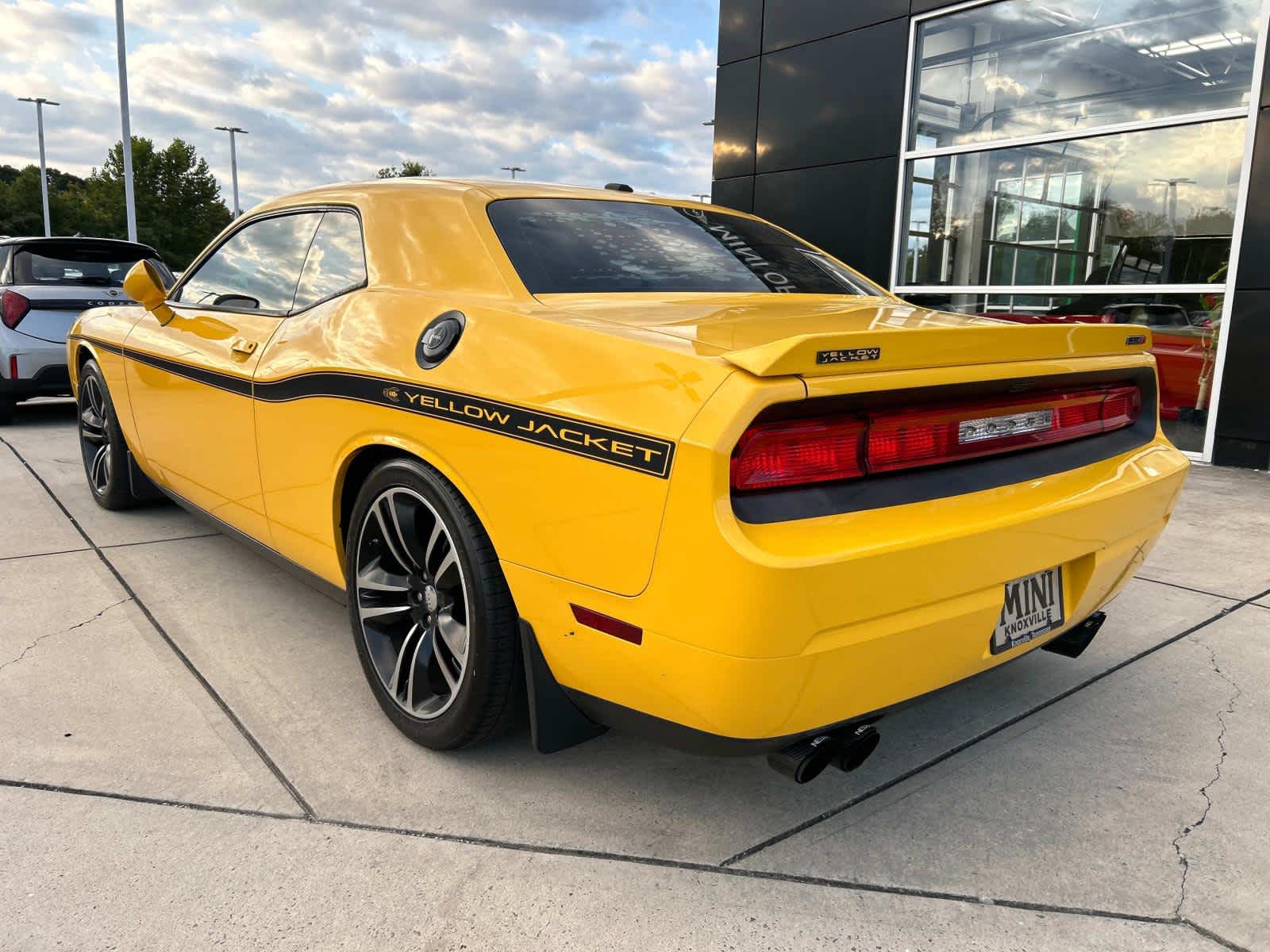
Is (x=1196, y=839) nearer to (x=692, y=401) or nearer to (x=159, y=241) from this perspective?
(x=692, y=401)

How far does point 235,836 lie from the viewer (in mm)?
2008

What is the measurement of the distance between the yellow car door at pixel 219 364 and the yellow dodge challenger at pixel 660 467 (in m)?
0.04

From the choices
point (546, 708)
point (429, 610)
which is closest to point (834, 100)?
point (429, 610)

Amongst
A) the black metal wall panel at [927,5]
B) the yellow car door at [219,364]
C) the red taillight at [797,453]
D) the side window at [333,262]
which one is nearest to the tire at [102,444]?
the yellow car door at [219,364]

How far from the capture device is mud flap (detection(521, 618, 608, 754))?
6.54ft

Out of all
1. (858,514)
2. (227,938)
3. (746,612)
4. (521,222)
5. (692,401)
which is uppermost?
(521,222)

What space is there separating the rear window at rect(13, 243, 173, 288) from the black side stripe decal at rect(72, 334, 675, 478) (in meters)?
5.75

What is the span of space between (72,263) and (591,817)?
24.5 feet

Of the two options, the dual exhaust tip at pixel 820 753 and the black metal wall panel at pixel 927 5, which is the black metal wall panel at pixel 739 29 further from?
the dual exhaust tip at pixel 820 753

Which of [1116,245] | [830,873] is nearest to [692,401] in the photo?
[830,873]

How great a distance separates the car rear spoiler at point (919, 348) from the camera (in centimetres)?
162

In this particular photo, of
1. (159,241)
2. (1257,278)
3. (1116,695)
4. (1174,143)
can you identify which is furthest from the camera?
(159,241)

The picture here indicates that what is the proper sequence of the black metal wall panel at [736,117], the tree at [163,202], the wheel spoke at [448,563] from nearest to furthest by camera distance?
the wheel spoke at [448,563] → the black metal wall panel at [736,117] → the tree at [163,202]

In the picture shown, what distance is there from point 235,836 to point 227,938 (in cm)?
33
